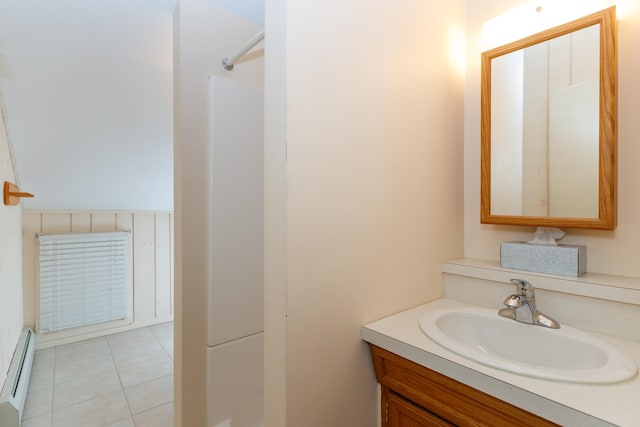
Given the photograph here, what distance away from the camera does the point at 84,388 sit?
2051 millimetres

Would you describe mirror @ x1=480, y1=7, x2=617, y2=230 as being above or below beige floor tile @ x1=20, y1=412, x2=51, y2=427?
above

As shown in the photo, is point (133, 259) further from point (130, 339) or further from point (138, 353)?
point (138, 353)

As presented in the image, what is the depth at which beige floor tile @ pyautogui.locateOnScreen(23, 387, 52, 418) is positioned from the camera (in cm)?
180

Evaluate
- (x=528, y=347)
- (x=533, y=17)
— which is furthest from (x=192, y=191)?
(x=533, y=17)

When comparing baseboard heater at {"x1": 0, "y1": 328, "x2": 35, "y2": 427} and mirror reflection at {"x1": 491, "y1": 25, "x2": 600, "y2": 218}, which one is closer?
mirror reflection at {"x1": 491, "y1": 25, "x2": 600, "y2": 218}

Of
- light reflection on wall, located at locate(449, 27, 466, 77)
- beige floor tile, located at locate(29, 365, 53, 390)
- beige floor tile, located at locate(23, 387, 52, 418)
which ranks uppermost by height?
light reflection on wall, located at locate(449, 27, 466, 77)

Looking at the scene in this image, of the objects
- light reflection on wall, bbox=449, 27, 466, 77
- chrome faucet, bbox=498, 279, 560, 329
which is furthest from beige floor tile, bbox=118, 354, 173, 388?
light reflection on wall, bbox=449, 27, 466, 77

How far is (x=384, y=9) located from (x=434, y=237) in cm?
85

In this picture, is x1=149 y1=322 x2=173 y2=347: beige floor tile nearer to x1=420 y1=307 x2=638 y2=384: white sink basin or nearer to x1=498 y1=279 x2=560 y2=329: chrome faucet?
x1=420 y1=307 x2=638 y2=384: white sink basin

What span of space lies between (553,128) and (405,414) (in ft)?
3.65

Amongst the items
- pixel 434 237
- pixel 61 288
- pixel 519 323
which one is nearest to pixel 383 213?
pixel 434 237

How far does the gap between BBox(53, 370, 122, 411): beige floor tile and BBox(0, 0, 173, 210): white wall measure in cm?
149

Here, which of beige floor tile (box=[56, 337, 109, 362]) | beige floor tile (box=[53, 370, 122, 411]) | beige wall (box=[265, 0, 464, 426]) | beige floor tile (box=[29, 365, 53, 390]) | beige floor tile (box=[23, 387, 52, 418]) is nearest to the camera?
beige wall (box=[265, 0, 464, 426])

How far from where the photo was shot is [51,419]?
175 cm
